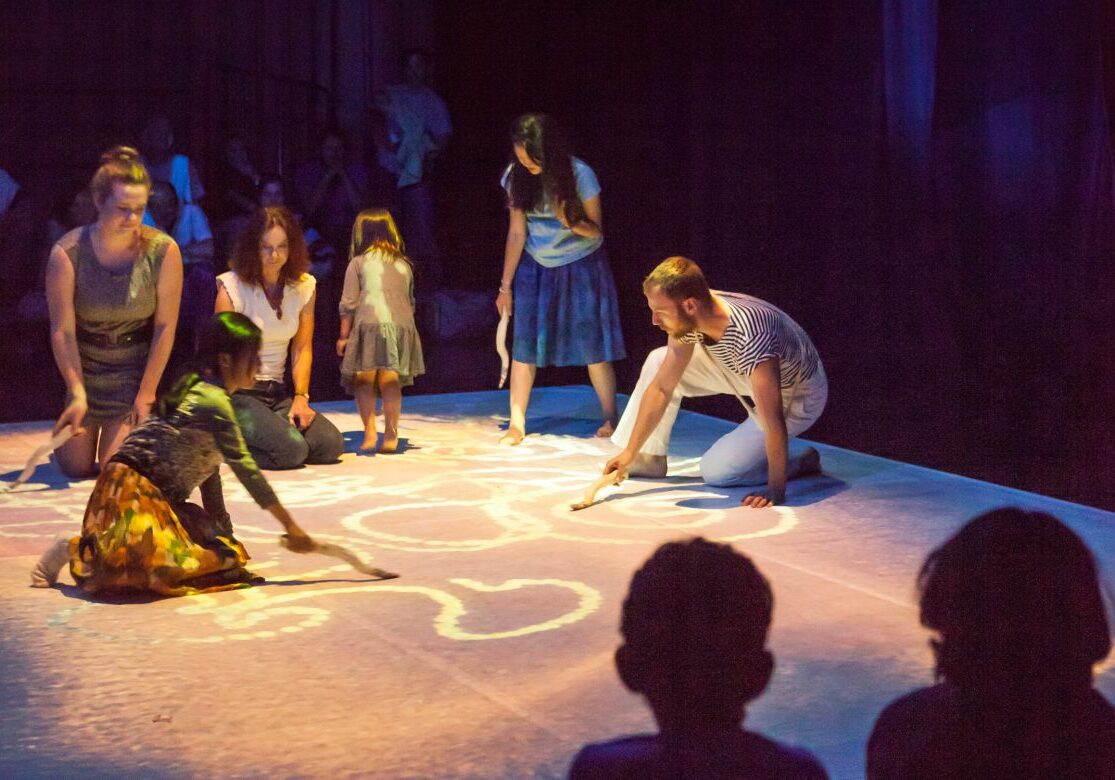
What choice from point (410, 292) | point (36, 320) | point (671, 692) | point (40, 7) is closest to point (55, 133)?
point (40, 7)

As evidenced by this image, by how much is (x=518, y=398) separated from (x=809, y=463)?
1.42m

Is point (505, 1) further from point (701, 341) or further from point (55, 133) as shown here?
point (701, 341)

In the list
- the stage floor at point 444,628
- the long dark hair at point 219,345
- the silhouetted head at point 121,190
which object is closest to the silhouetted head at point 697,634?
the stage floor at point 444,628

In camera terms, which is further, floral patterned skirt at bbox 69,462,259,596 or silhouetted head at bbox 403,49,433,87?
silhouetted head at bbox 403,49,433,87

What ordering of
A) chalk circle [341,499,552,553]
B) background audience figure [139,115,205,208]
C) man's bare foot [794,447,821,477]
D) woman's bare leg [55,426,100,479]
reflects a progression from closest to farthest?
chalk circle [341,499,552,553], woman's bare leg [55,426,100,479], man's bare foot [794,447,821,477], background audience figure [139,115,205,208]

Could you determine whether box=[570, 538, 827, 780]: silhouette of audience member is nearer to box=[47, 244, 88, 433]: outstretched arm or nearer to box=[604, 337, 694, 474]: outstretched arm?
box=[604, 337, 694, 474]: outstretched arm

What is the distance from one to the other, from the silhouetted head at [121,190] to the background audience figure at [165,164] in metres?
3.06

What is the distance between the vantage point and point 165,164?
325 inches

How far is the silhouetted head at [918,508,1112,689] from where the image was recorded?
168cm

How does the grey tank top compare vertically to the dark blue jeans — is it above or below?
above

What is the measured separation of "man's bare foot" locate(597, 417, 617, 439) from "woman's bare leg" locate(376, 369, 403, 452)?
905 mm

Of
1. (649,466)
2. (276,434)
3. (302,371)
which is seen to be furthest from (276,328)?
(649,466)

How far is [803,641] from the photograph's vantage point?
3.62 m

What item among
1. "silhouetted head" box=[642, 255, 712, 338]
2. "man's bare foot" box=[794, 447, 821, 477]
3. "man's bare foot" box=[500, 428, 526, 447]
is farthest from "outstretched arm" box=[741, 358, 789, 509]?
"man's bare foot" box=[500, 428, 526, 447]
